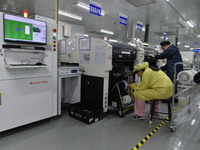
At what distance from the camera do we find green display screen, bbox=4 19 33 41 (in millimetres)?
2053

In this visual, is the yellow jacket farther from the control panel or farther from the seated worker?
the control panel

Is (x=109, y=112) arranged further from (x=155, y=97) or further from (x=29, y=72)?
(x=29, y=72)

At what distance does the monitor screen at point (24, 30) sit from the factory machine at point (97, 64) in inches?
36.5

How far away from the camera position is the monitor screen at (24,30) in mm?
2057

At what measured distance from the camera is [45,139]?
85.8 inches

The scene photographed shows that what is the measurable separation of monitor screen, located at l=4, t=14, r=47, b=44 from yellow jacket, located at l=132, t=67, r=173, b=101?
1.89m

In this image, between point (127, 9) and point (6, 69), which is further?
point (127, 9)

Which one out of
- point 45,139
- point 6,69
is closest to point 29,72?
point 6,69

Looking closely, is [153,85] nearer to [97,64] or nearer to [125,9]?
[97,64]

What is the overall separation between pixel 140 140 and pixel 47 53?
6.68ft

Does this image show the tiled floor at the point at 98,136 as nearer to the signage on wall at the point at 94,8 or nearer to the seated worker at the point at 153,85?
the seated worker at the point at 153,85

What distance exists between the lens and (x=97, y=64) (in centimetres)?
293

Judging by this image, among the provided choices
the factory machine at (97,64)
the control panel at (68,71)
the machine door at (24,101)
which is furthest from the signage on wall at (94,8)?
the machine door at (24,101)

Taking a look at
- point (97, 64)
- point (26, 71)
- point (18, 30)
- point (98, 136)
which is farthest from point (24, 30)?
point (98, 136)
